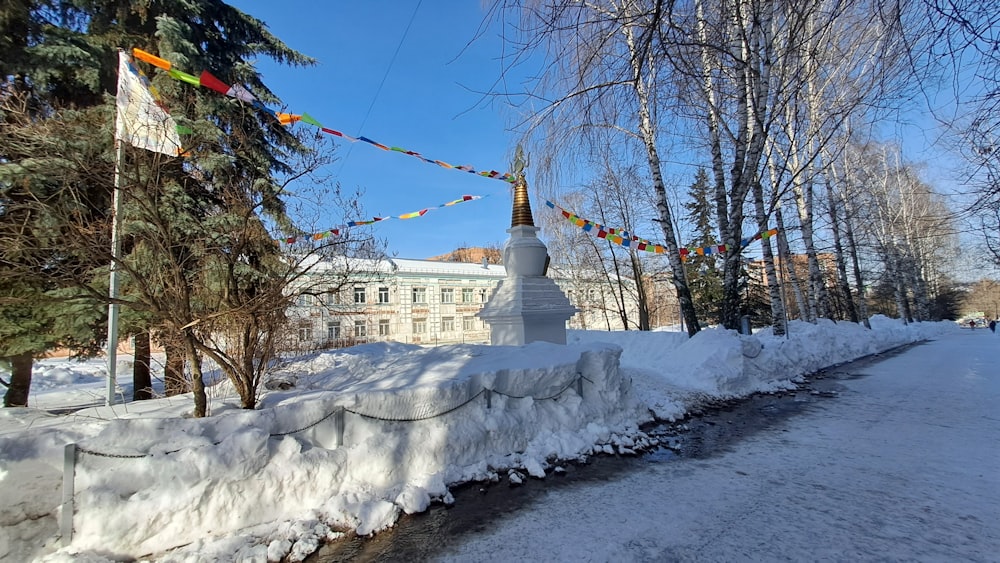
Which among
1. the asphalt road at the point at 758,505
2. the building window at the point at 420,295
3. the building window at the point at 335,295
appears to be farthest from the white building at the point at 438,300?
the asphalt road at the point at 758,505

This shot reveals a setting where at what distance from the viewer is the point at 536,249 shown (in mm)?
9430

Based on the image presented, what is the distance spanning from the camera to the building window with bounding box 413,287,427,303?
32987 millimetres

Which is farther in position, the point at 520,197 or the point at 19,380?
the point at 520,197

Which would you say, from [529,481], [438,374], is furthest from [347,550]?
[438,374]

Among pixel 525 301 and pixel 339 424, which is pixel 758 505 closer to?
pixel 339 424

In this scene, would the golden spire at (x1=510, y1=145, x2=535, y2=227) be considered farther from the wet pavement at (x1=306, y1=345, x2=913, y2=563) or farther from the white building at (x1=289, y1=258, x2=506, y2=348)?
the white building at (x1=289, y1=258, x2=506, y2=348)

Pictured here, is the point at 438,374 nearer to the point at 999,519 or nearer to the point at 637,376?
the point at 637,376

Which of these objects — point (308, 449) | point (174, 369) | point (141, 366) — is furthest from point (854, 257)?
point (141, 366)

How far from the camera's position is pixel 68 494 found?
2918 mm

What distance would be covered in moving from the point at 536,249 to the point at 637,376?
3.31 metres

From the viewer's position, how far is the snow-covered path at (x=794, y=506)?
9.71 ft

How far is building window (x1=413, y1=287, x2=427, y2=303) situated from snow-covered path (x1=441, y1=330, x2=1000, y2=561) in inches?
1138

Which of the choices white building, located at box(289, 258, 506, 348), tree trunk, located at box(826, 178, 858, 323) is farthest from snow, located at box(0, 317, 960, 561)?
white building, located at box(289, 258, 506, 348)

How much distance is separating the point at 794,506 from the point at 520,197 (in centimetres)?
778
